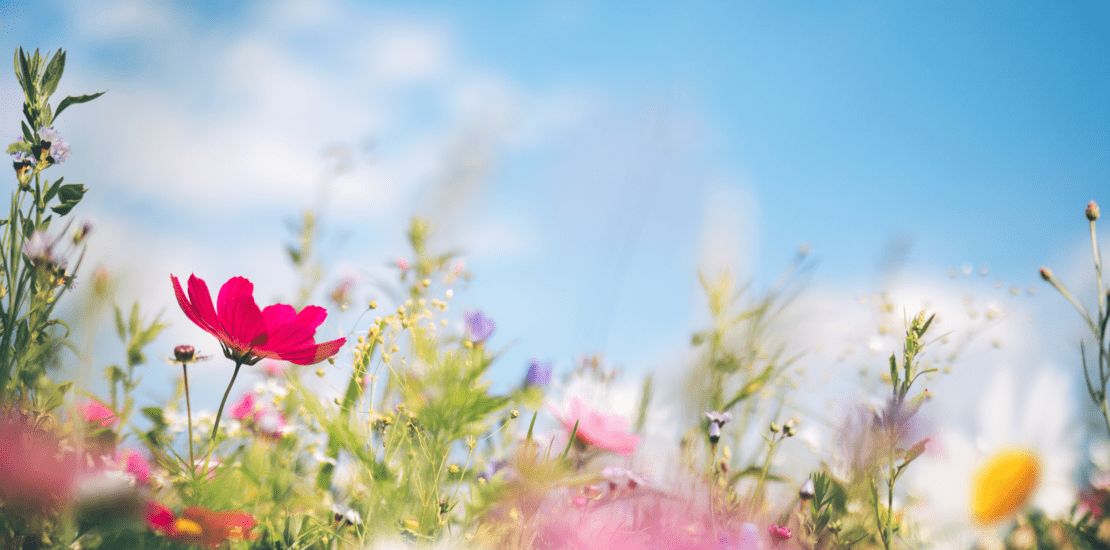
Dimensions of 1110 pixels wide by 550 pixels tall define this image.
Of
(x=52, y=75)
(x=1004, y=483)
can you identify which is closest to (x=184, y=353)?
(x=52, y=75)

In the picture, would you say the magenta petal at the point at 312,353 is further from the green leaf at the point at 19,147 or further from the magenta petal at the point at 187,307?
the green leaf at the point at 19,147

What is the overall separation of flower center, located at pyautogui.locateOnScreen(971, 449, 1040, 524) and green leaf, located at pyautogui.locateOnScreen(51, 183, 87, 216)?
1113 millimetres

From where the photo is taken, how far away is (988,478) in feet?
2.75

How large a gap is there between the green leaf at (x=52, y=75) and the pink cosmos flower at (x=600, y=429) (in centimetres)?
62

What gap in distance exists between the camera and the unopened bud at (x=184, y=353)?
0.55 metres

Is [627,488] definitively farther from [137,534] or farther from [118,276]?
[118,276]

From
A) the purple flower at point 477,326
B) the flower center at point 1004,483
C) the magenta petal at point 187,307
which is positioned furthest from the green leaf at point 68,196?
the flower center at point 1004,483

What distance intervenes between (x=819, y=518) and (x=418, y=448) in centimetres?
45

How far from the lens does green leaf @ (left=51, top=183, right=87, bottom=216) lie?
491 millimetres

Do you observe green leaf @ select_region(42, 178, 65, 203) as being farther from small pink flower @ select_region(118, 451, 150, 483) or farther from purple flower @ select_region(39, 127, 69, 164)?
small pink flower @ select_region(118, 451, 150, 483)

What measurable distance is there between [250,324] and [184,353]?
0.28ft

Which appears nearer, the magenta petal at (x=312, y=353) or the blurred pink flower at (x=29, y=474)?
the blurred pink flower at (x=29, y=474)

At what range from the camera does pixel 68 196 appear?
495 mm

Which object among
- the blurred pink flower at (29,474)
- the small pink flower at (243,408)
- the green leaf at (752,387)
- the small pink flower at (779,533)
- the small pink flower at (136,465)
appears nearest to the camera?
the blurred pink flower at (29,474)
